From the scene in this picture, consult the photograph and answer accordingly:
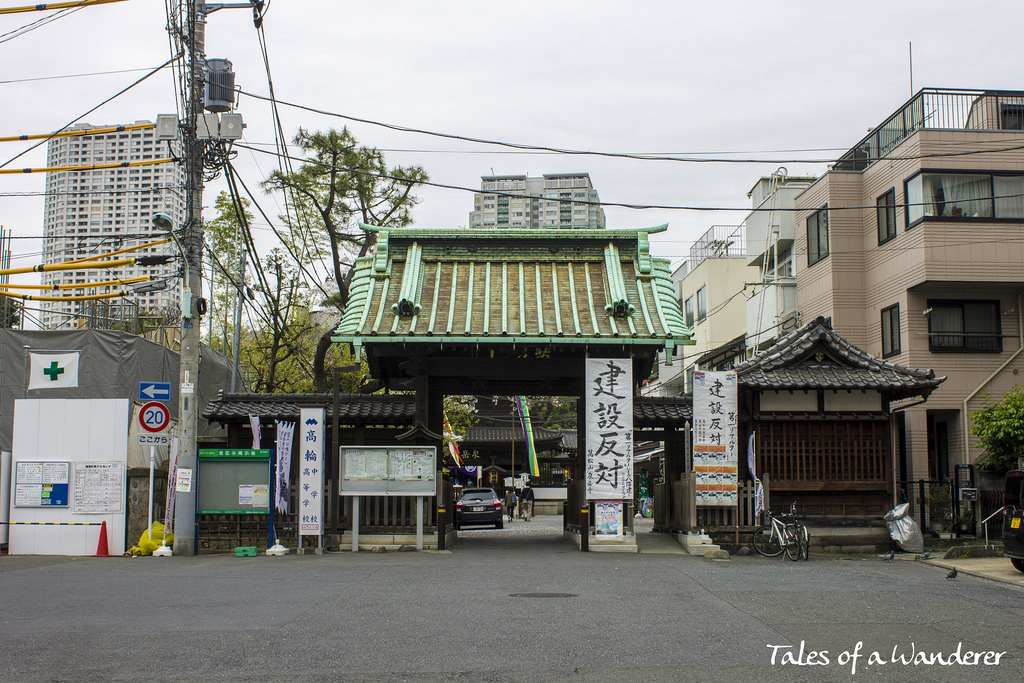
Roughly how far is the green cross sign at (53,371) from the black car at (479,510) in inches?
608

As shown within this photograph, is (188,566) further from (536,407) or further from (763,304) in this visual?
(536,407)

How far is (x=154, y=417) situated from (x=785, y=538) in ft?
41.4

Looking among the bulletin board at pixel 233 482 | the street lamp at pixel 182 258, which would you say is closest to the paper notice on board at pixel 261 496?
the bulletin board at pixel 233 482

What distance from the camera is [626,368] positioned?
1875 centimetres

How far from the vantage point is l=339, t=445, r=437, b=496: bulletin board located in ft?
60.6

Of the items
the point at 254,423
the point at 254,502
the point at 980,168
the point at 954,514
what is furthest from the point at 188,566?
the point at 980,168

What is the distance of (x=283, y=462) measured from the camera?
1883 cm

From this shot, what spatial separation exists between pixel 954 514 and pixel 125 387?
2131cm

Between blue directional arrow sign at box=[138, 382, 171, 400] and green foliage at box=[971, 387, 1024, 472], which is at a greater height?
blue directional arrow sign at box=[138, 382, 171, 400]

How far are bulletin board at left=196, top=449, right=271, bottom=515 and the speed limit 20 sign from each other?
1.17 metres

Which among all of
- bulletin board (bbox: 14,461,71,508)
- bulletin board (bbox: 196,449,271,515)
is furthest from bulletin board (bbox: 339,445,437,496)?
bulletin board (bbox: 14,461,71,508)

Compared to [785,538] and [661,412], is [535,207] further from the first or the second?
[785,538]

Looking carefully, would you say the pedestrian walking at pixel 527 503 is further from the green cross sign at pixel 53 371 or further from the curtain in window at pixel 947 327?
the green cross sign at pixel 53 371

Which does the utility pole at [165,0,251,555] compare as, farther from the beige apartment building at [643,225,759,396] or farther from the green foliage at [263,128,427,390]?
the beige apartment building at [643,225,759,396]
